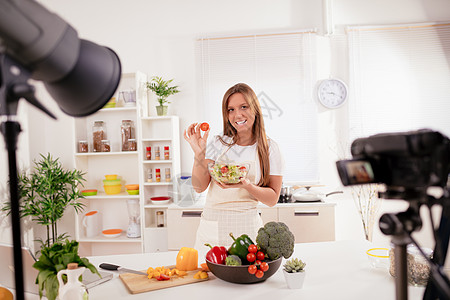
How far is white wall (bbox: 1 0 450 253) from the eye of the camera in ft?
11.3

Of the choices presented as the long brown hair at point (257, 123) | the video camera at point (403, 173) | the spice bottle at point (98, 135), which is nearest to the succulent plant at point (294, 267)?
the video camera at point (403, 173)

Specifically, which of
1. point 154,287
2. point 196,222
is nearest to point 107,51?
point 154,287

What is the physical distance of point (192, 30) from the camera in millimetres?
3564

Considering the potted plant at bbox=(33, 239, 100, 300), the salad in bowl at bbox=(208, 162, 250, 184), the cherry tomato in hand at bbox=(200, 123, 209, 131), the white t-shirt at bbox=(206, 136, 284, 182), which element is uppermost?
the cherry tomato in hand at bbox=(200, 123, 209, 131)

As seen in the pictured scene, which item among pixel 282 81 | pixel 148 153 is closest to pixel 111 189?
pixel 148 153

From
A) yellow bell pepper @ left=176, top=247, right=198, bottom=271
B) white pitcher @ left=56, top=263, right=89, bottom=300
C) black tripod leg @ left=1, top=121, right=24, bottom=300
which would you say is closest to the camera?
black tripod leg @ left=1, top=121, right=24, bottom=300

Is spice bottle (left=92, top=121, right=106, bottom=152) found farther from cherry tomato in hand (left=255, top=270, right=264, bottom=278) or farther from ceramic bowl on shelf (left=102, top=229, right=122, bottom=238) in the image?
cherry tomato in hand (left=255, top=270, right=264, bottom=278)

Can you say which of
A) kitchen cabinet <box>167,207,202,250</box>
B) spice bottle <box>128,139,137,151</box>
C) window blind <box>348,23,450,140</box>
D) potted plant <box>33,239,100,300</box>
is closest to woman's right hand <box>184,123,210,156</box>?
potted plant <box>33,239,100,300</box>

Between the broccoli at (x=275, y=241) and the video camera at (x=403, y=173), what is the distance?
67 centimetres

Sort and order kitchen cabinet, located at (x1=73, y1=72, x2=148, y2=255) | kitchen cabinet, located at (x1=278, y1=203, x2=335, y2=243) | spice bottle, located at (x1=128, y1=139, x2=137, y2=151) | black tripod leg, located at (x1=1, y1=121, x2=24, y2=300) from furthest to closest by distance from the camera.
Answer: kitchen cabinet, located at (x1=73, y1=72, x2=148, y2=255) → spice bottle, located at (x1=128, y1=139, x2=137, y2=151) → kitchen cabinet, located at (x1=278, y1=203, x2=335, y2=243) → black tripod leg, located at (x1=1, y1=121, x2=24, y2=300)

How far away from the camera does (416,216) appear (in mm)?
619

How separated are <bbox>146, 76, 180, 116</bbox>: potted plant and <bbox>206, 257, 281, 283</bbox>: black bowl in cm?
230

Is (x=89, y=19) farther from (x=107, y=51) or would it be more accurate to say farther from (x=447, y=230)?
(x=447, y=230)

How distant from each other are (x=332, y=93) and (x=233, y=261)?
2586mm
